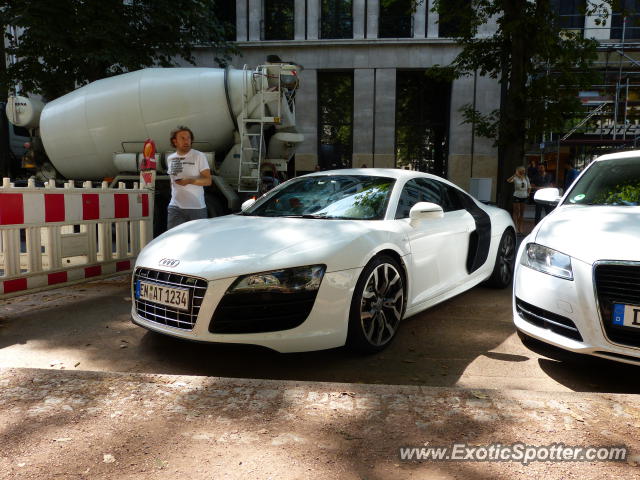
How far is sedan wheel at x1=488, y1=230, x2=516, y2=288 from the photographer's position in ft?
18.7

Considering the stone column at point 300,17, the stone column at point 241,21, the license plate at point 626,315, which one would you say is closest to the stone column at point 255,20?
the stone column at point 241,21

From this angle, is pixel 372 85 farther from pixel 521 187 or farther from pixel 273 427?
pixel 273 427

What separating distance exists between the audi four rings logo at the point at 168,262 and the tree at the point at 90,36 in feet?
36.5

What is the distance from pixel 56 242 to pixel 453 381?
4213mm

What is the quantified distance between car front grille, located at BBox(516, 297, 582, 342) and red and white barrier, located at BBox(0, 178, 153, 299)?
4.39 metres

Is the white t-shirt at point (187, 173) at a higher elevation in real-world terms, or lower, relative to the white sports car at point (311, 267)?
higher

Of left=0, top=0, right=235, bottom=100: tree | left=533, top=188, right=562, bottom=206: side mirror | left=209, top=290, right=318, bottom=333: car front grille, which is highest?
left=0, top=0, right=235, bottom=100: tree

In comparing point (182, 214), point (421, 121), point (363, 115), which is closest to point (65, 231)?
point (182, 214)

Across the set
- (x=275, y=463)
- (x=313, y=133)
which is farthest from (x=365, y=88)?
(x=275, y=463)

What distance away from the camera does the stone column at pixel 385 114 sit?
65.7 ft

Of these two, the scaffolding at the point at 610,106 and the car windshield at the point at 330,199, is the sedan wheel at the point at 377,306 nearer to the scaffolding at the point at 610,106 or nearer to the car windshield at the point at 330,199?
the car windshield at the point at 330,199

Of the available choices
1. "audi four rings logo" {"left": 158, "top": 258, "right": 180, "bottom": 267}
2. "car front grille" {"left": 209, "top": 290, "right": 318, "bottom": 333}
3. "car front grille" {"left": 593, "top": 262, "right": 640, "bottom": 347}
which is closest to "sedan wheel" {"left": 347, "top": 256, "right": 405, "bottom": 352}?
"car front grille" {"left": 209, "top": 290, "right": 318, "bottom": 333}

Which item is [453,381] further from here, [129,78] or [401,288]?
[129,78]

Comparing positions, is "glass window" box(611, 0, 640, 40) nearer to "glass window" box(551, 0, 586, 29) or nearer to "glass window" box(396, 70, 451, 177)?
"glass window" box(551, 0, 586, 29)
